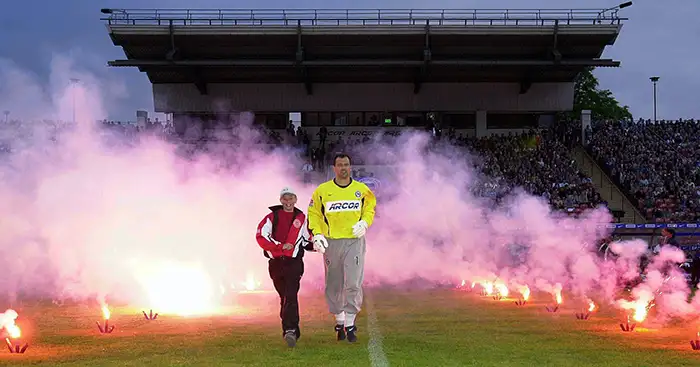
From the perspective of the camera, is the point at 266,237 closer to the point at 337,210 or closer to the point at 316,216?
the point at 316,216

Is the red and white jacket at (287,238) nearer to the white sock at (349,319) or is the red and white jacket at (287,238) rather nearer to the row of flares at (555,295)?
the white sock at (349,319)

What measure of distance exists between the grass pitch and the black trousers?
0.32 metres

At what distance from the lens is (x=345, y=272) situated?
10.4 metres

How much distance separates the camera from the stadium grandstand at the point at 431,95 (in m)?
37.2

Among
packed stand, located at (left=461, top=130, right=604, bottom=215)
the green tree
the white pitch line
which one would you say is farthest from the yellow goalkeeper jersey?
the green tree

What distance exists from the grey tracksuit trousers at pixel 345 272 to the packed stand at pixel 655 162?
2279 centimetres

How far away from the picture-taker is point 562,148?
41.7 meters

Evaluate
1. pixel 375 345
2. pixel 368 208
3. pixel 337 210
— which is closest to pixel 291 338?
pixel 375 345

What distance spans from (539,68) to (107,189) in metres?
28.7

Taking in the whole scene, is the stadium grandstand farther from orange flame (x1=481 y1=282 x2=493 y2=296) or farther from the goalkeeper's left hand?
the goalkeeper's left hand

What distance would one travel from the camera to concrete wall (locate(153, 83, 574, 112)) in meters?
44.9

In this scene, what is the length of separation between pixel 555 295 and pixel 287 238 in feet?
25.9

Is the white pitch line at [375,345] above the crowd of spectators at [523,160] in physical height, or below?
below

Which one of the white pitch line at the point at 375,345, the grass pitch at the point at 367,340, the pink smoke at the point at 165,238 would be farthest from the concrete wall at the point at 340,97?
the white pitch line at the point at 375,345
